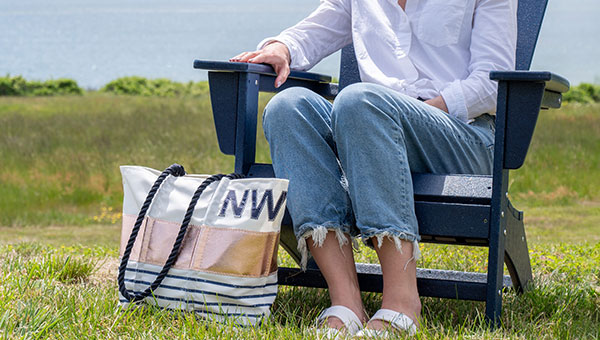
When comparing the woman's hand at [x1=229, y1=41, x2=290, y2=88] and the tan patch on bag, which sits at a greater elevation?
the woman's hand at [x1=229, y1=41, x2=290, y2=88]

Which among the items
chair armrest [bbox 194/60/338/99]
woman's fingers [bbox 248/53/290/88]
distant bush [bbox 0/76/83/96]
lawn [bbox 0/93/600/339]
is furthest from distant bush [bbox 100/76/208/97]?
woman's fingers [bbox 248/53/290/88]

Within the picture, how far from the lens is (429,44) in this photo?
2180 mm

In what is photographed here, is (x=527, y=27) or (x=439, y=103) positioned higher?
(x=527, y=27)

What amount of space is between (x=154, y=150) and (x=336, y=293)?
22.6 feet

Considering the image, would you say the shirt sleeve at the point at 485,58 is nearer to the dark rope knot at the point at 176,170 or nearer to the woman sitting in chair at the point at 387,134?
the woman sitting in chair at the point at 387,134

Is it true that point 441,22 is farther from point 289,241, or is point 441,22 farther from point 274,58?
point 289,241

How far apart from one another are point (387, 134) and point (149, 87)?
20.5 m

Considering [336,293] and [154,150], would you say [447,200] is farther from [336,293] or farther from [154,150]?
[154,150]

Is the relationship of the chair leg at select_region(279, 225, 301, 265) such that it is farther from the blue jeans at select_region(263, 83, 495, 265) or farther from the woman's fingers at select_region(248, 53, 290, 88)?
the woman's fingers at select_region(248, 53, 290, 88)

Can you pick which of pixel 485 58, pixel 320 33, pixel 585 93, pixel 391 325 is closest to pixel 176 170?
pixel 391 325

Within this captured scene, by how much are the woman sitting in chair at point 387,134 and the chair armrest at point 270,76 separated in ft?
0.14

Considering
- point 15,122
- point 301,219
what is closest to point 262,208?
point 301,219

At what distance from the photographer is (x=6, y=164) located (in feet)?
27.2

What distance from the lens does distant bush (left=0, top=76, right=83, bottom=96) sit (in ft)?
64.8
